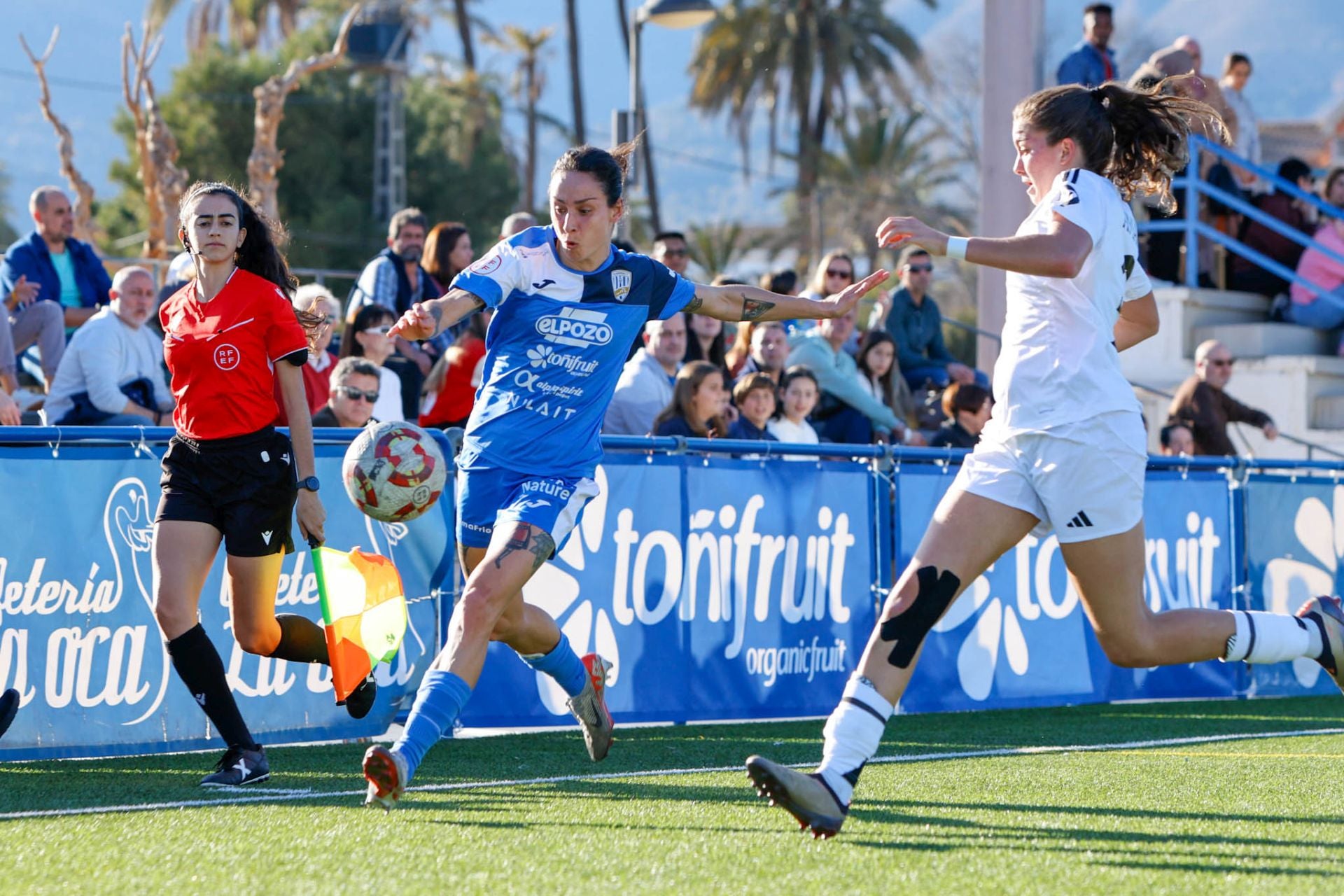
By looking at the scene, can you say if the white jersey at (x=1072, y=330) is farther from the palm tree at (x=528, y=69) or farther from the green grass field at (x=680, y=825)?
the palm tree at (x=528, y=69)

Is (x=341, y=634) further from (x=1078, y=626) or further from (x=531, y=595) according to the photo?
(x=1078, y=626)

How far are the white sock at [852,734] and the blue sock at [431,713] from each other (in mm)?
1099

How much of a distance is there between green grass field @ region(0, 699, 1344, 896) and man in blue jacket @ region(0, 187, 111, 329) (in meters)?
4.61

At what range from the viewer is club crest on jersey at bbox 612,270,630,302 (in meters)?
5.84

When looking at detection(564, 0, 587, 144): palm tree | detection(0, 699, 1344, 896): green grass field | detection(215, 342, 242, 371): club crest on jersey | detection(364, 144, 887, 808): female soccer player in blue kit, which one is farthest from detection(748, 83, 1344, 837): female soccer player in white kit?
detection(564, 0, 587, 144): palm tree

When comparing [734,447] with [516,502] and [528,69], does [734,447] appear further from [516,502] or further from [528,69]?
[528,69]

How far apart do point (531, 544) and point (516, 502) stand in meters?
0.18

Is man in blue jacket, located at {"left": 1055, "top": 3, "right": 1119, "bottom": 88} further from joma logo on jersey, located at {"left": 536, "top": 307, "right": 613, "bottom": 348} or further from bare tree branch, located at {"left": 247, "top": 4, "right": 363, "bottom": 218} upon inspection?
joma logo on jersey, located at {"left": 536, "top": 307, "right": 613, "bottom": 348}

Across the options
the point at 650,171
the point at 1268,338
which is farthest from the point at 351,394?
the point at 650,171

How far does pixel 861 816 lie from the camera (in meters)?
5.38

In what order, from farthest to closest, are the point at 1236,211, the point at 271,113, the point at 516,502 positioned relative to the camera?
the point at 271,113 < the point at 1236,211 < the point at 516,502

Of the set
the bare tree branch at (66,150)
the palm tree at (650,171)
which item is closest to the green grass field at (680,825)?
the bare tree branch at (66,150)

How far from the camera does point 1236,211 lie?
1656 cm

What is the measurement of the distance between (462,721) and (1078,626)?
12.7 feet
